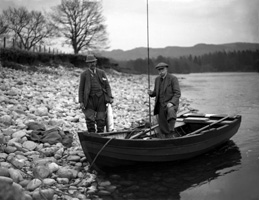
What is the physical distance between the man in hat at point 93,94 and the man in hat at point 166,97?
1124 mm

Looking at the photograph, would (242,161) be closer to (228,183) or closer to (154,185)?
(228,183)

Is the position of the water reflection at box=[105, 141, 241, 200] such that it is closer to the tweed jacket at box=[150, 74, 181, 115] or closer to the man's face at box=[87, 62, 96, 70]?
the tweed jacket at box=[150, 74, 181, 115]

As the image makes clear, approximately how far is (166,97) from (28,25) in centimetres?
3395

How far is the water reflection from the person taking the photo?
4879mm

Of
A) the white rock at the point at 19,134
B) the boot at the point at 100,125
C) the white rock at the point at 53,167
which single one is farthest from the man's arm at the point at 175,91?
the white rock at the point at 19,134

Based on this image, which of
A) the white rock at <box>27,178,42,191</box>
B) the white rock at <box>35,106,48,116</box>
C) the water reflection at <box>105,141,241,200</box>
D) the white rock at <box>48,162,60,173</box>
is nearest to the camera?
the white rock at <box>27,178,42,191</box>

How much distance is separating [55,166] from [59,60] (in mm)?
21387

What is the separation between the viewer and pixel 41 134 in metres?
6.65

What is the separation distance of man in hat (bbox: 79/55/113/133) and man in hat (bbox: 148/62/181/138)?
3.69ft

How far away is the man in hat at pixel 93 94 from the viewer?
623cm

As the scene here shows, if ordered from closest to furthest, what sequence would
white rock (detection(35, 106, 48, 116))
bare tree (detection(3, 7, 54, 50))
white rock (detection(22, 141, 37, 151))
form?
1. white rock (detection(22, 141, 37, 151))
2. white rock (detection(35, 106, 48, 116))
3. bare tree (detection(3, 7, 54, 50))

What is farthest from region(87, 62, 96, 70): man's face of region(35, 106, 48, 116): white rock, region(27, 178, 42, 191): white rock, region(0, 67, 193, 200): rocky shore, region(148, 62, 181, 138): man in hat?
region(35, 106, 48, 116): white rock

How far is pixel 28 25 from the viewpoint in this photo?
35.7 m

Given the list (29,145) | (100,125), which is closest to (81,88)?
(100,125)
